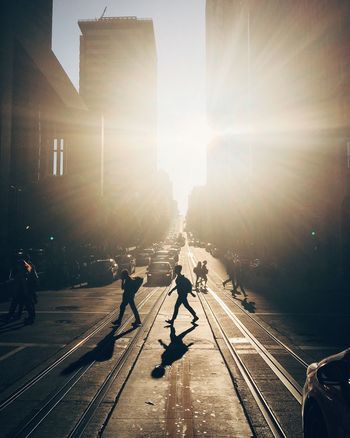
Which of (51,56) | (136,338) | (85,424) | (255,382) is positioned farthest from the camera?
(51,56)

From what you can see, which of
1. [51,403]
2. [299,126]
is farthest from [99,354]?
[299,126]

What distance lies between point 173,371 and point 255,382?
152 centimetres

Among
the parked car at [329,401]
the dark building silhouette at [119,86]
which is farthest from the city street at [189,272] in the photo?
the dark building silhouette at [119,86]

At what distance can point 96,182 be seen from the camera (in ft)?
291

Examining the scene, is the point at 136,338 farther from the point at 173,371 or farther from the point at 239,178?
the point at 239,178

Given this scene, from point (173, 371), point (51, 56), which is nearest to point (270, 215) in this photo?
point (51, 56)

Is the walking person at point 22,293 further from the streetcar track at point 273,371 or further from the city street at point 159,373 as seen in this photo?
the streetcar track at point 273,371

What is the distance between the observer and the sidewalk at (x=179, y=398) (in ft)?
17.5

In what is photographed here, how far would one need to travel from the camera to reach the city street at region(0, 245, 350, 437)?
5551 mm

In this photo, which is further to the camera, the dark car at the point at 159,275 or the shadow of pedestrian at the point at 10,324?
the dark car at the point at 159,275

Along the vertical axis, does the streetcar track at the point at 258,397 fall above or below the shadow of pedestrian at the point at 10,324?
above

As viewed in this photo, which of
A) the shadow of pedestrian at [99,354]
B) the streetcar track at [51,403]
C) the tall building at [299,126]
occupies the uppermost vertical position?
the tall building at [299,126]

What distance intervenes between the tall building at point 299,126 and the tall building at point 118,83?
317 feet

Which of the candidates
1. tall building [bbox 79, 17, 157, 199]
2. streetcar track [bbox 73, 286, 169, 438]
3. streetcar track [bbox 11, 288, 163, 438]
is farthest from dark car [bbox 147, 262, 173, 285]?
tall building [bbox 79, 17, 157, 199]
